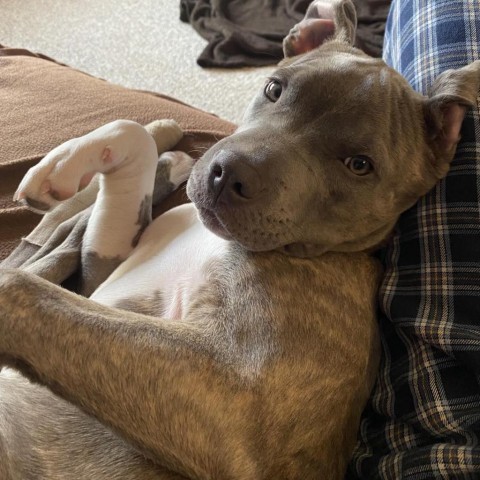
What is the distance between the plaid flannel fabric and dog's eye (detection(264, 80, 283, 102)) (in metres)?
0.55

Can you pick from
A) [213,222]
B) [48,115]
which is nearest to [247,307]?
[213,222]

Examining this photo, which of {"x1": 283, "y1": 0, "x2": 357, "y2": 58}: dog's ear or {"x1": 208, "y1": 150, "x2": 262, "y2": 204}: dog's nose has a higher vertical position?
{"x1": 283, "y1": 0, "x2": 357, "y2": 58}: dog's ear

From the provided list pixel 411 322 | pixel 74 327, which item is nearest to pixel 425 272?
pixel 411 322

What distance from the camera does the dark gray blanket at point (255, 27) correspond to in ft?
16.7

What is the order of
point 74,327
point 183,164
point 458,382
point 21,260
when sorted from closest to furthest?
point 74,327
point 458,382
point 21,260
point 183,164

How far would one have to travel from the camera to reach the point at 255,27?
5.34 m

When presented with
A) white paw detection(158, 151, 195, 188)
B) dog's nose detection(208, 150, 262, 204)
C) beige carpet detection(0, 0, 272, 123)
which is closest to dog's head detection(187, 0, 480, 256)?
dog's nose detection(208, 150, 262, 204)

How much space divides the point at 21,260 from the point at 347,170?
1.39 metres

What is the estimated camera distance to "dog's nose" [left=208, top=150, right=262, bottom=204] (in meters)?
1.82

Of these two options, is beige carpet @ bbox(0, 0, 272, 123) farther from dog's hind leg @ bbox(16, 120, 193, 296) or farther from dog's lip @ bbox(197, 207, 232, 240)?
dog's lip @ bbox(197, 207, 232, 240)

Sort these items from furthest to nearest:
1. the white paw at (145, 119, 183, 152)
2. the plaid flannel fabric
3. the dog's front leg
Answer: the white paw at (145, 119, 183, 152)
the plaid flannel fabric
the dog's front leg

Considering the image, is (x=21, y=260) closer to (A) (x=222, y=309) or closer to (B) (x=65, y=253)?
(B) (x=65, y=253)

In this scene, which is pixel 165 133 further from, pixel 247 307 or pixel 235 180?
pixel 247 307

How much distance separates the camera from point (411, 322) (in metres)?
1.92
